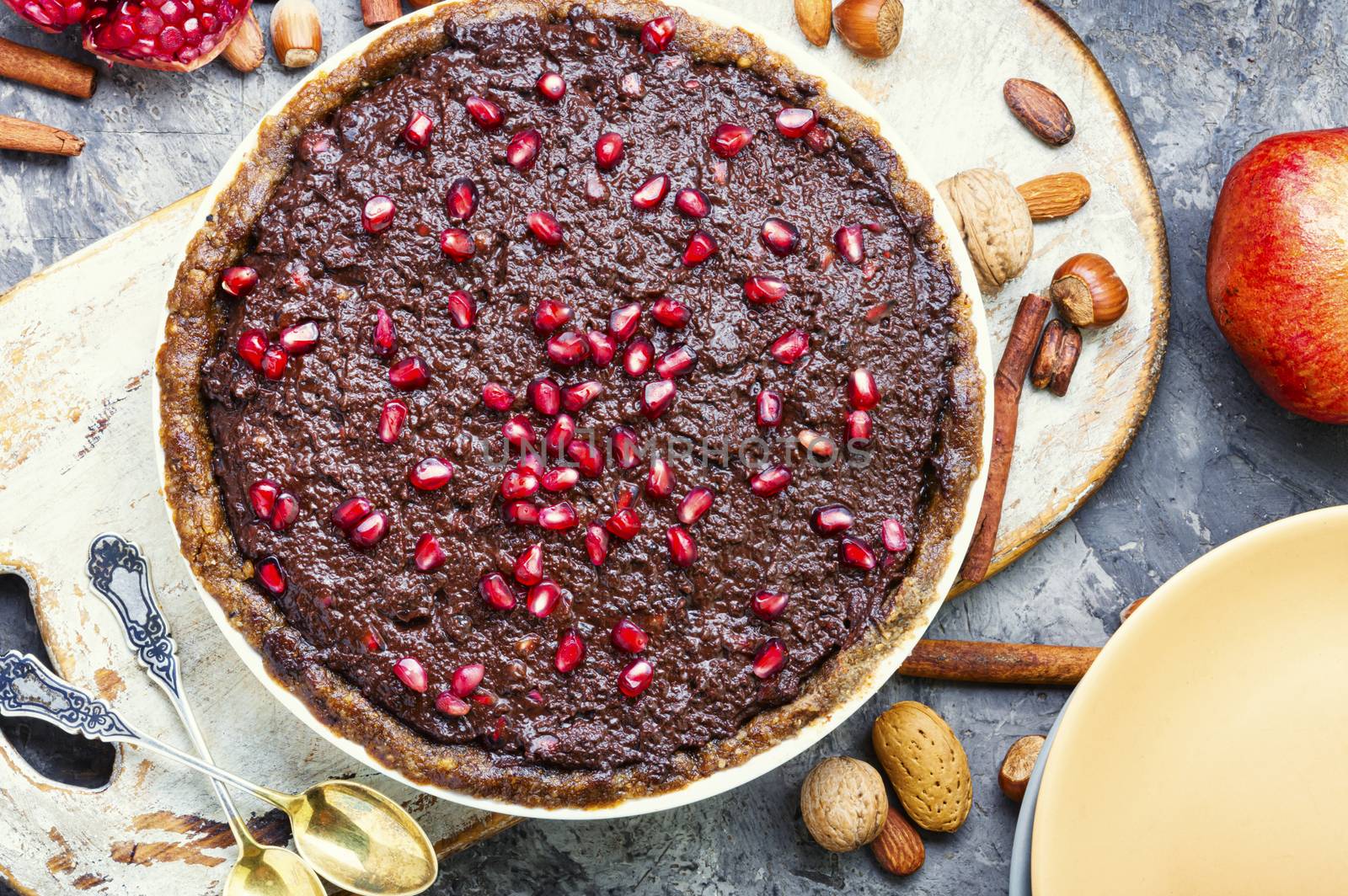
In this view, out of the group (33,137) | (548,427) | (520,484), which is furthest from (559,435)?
(33,137)

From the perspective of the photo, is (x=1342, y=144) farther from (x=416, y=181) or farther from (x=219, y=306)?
(x=219, y=306)

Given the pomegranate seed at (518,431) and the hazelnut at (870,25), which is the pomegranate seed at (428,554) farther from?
the hazelnut at (870,25)

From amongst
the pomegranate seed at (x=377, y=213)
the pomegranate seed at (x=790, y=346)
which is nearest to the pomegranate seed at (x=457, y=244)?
the pomegranate seed at (x=377, y=213)

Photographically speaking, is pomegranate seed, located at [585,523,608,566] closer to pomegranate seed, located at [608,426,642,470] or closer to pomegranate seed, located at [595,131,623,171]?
pomegranate seed, located at [608,426,642,470]

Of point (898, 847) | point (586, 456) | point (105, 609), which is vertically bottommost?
point (898, 847)

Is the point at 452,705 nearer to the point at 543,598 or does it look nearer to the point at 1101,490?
the point at 543,598
